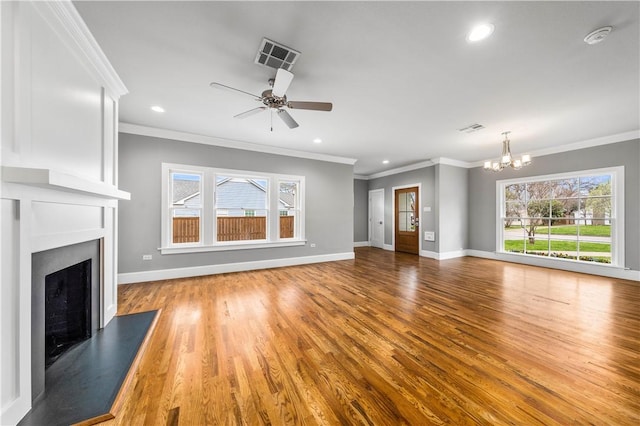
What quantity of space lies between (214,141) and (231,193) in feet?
3.54

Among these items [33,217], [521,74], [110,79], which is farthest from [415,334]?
[110,79]

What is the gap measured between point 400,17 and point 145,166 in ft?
14.6

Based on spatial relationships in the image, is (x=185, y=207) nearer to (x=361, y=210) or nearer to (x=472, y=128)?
(x=472, y=128)

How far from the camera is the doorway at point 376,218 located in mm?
8352

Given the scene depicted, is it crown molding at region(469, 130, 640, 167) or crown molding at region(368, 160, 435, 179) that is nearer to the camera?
crown molding at region(469, 130, 640, 167)

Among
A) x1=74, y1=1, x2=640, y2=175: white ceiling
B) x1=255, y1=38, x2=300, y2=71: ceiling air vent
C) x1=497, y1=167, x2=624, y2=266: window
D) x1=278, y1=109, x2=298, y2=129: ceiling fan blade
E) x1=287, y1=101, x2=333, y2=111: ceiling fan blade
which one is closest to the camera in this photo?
x1=74, y1=1, x2=640, y2=175: white ceiling

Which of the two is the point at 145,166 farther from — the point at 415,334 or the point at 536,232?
the point at 536,232

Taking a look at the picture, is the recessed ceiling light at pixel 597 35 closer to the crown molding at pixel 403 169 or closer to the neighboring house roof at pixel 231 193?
the crown molding at pixel 403 169

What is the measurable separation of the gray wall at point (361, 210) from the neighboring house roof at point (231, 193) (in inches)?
154

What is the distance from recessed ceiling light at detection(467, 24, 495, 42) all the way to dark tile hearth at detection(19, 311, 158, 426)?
372cm

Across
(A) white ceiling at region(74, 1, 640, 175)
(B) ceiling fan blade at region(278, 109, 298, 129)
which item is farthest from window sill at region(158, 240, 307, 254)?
(B) ceiling fan blade at region(278, 109, 298, 129)

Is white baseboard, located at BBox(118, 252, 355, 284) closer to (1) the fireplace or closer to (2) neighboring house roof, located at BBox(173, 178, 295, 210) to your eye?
(2) neighboring house roof, located at BBox(173, 178, 295, 210)

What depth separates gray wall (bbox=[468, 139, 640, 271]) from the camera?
4.30m

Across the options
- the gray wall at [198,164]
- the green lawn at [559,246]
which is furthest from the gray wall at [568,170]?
the gray wall at [198,164]
